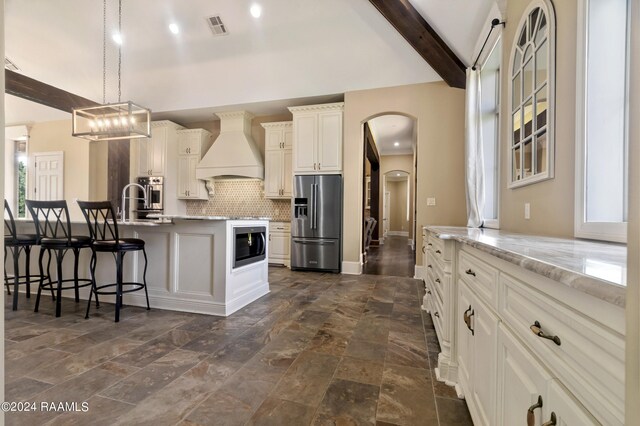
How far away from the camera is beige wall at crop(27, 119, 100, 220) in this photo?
6.27 m

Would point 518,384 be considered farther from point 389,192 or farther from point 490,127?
point 389,192

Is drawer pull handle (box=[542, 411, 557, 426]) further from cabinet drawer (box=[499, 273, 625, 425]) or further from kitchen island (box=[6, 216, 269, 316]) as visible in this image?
kitchen island (box=[6, 216, 269, 316])

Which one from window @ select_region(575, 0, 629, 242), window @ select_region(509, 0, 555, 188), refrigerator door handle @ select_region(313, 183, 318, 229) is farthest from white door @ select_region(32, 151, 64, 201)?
window @ select_region(575, 0, 629, 242)

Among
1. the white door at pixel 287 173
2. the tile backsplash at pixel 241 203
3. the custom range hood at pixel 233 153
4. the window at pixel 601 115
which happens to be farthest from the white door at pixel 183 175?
the window at pixel 601 115

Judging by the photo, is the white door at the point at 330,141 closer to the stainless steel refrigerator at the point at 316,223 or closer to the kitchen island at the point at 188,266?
the stainless steel refrigerator at the point at 316,223

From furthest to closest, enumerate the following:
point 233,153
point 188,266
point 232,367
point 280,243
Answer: point 233,153 → point 280,243 → point 188,266 → point 232,367

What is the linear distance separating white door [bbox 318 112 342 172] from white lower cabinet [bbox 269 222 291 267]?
4.57 ft

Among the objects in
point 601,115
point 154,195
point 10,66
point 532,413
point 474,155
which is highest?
point 10,66

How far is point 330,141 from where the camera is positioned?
4.83 metres

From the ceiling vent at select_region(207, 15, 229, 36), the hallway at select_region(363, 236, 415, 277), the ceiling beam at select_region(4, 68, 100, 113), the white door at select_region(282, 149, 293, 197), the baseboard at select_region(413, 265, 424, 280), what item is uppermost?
the ceiling vent at select_region(207, 15, 229, 36)

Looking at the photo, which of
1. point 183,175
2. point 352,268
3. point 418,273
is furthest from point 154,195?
point 418,273

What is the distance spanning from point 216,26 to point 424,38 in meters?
2.89

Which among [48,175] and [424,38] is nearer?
[424,38]

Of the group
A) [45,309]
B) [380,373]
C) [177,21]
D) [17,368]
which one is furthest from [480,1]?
[45,309]
